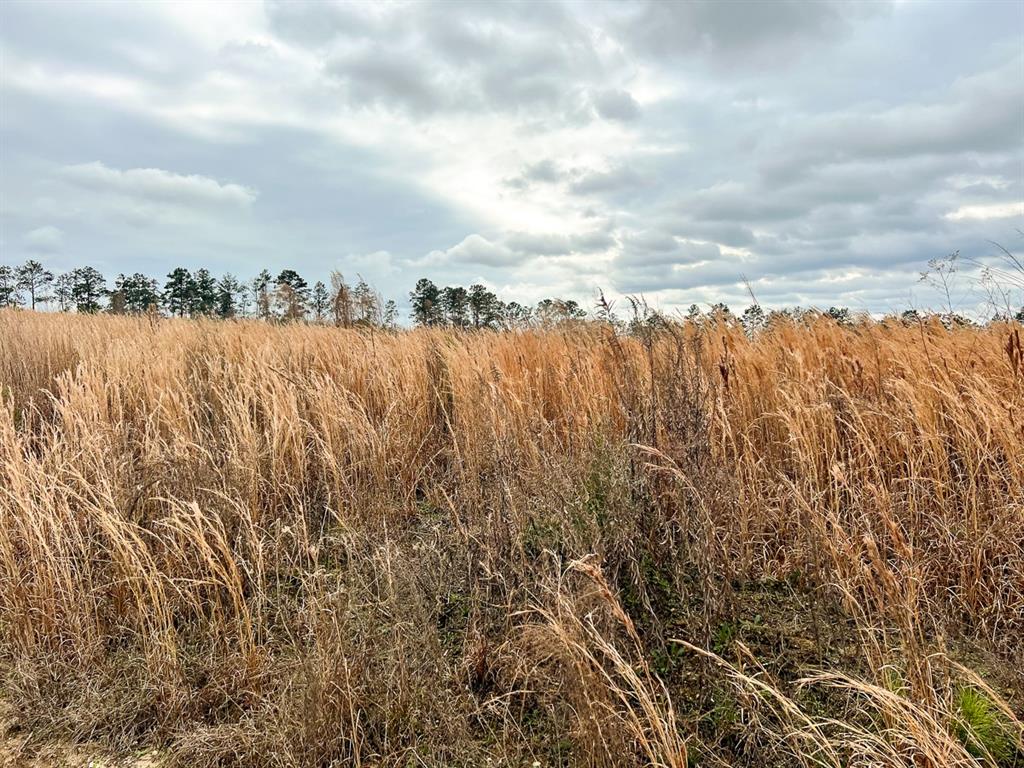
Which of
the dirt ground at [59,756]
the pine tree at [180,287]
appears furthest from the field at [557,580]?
the pine tree at [180,287]

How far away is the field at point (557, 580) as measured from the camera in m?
1.71

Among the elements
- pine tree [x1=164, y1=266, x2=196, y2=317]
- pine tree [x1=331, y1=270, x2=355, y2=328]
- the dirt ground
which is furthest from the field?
pine tree [x1=164, y1=266, x2=196, y2=317]

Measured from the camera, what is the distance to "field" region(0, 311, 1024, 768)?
171 centimetres

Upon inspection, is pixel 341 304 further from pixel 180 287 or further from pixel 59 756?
pixel 180 287

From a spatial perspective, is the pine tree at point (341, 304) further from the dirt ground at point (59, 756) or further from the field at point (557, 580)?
the dirt ground at point (59, 756)

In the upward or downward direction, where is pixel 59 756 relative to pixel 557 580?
downward

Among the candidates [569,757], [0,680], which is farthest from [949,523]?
[0,680]

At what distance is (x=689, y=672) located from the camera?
1982 mm

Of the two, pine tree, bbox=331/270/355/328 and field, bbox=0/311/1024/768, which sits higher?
pine tree, bbox=331/270/355/328

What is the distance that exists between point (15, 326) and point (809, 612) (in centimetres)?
1116

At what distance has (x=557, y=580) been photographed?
211cm

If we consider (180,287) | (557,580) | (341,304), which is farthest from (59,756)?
(180,287)

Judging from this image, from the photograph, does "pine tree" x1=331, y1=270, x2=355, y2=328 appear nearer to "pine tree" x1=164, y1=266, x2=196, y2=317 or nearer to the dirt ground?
the dirt ground

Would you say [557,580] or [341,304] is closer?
[557,580]
